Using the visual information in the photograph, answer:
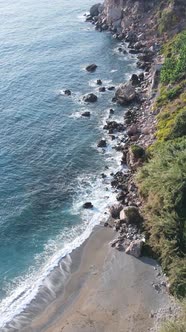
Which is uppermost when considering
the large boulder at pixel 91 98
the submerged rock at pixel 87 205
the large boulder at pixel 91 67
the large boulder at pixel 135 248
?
the large boulder at pixel 91 67

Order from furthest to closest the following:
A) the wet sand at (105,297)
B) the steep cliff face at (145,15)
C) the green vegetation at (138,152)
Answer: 1. the steep cliff face at (145,15)
2. the green vegetation at (138,152)
3. the wet sand at (105,297)

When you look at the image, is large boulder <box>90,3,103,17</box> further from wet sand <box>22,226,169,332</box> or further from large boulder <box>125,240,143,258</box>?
large boulder <box>125,240,143,258</box>

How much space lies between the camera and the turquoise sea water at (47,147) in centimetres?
6241

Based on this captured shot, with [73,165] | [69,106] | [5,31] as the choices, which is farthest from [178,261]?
[5,31]

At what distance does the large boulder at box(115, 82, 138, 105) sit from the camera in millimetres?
98625

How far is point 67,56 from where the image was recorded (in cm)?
12550

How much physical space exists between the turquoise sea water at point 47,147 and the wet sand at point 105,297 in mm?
2398

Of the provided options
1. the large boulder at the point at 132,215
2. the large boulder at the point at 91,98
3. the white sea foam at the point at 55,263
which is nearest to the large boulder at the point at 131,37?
the large boulder at the point at 91,98

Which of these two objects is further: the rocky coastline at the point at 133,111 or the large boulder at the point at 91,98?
the large boulder at the point at 91,98

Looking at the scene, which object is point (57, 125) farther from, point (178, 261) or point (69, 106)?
point (178, 261)

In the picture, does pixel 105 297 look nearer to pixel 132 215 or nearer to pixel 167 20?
pixel 132 215

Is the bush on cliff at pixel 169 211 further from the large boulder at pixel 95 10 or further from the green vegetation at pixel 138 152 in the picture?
the large boulder at pixel 95 10

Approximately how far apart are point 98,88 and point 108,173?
34973 millimetres

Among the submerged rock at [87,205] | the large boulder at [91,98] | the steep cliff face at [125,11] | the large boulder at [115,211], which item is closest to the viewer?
the large boulder at [115,211]
